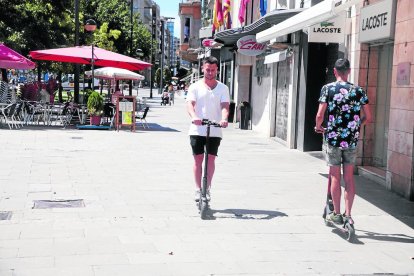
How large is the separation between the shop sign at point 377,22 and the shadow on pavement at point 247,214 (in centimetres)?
355

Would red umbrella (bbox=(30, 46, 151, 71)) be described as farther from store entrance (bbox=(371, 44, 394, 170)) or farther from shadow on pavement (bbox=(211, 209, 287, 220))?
shadow on pavement (bbox=(211, 209, 287, 220))

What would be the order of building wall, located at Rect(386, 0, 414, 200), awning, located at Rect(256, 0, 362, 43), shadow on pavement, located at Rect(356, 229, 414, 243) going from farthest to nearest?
1. awning, located at Rect(256, 0, 362, 43)
2. building wall, located at Rect(386, 0, 414, 200)
3. shadow on pavement, located at Rect(356, 229, 414, 243)

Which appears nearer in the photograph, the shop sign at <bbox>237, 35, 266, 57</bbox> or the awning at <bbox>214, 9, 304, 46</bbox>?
the awning at <bbox>214, 9, 304, 46</bbox>

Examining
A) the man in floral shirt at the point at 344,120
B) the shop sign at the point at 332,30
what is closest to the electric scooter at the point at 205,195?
the man in floral shirt at the point at 344,120

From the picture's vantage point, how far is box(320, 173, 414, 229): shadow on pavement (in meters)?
7.43

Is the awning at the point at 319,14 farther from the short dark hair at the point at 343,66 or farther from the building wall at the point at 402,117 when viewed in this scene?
the short dark hair at the point at 343,66

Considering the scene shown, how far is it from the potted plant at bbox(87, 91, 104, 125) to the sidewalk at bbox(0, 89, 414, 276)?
661cm

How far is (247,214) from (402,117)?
3068 millimetres

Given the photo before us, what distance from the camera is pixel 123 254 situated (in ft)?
17.5

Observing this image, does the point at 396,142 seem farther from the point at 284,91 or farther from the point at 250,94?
the point at 250,94

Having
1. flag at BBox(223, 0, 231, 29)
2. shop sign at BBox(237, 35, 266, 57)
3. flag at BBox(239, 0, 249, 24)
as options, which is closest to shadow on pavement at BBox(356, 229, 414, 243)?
shop sign at BBox(237, 35, 266, 57)

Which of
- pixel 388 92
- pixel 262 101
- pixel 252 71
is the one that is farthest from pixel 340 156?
pixel 252 71

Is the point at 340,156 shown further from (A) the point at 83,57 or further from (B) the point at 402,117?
(A) the point at 83,57

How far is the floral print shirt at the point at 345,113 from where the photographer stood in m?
6.27
